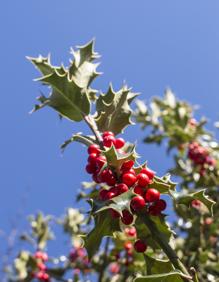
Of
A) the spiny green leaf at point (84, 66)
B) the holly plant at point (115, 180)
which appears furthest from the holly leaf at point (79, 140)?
the spiny green leaf at point (84, 66)

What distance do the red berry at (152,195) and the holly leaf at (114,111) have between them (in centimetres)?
68

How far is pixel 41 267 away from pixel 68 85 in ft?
10.2

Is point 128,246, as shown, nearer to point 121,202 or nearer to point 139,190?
point 139,190

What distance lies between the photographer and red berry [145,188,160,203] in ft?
7.38

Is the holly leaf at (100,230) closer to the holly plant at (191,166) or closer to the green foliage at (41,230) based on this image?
the holly plant at (191,166)

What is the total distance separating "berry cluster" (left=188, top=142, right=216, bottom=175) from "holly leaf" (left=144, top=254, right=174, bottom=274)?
3026 mm

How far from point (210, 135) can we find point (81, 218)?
6.73ft

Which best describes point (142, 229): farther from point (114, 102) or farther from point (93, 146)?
point (114, 102)

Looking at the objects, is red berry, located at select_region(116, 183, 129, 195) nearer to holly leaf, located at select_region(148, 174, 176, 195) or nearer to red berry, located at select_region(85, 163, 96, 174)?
holly leaf, located at select_region(148, 174, 176, 195)

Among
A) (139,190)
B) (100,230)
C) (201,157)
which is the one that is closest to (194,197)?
(139,190)

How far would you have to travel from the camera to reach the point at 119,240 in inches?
177

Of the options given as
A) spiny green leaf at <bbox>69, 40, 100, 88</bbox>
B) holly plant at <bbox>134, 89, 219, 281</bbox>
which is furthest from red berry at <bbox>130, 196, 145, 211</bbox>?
holly plant at <bbox>134, 89, 219, 281</bbox>

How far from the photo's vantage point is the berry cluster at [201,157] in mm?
5270

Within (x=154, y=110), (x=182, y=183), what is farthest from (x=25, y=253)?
(x=154, y=110)
